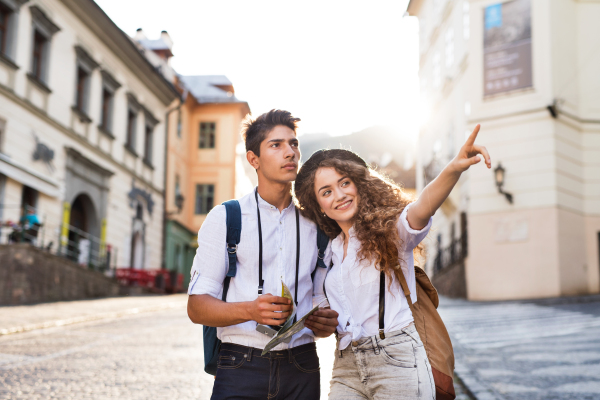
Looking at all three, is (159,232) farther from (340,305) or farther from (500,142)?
(340,305)

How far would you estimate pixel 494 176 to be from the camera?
67.8 feet

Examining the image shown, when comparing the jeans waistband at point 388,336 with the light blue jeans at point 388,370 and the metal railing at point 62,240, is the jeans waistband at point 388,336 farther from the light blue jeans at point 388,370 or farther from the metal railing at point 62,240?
the metal railing at point 62,240

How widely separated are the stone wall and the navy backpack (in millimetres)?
14057

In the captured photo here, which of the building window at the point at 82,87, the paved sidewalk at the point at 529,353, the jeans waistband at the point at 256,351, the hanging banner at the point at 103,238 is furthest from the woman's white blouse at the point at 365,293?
the hanging banner at the point at 103,238

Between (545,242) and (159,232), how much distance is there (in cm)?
1903

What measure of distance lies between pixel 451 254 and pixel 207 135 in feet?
67.7

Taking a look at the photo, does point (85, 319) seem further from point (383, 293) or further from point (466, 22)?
point (466, 22)

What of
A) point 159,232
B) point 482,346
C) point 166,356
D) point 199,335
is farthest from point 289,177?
point 159,232

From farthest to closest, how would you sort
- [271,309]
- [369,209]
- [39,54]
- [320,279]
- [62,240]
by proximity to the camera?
[39,54]
[62,240]
[320,279]
[369,209]
[271,309]

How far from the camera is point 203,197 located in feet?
131

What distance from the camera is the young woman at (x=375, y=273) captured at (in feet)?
9.10

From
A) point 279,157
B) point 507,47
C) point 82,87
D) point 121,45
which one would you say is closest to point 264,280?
point 279,157

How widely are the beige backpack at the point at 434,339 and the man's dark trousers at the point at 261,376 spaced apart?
53 centimetres

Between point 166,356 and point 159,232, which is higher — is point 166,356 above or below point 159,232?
below
